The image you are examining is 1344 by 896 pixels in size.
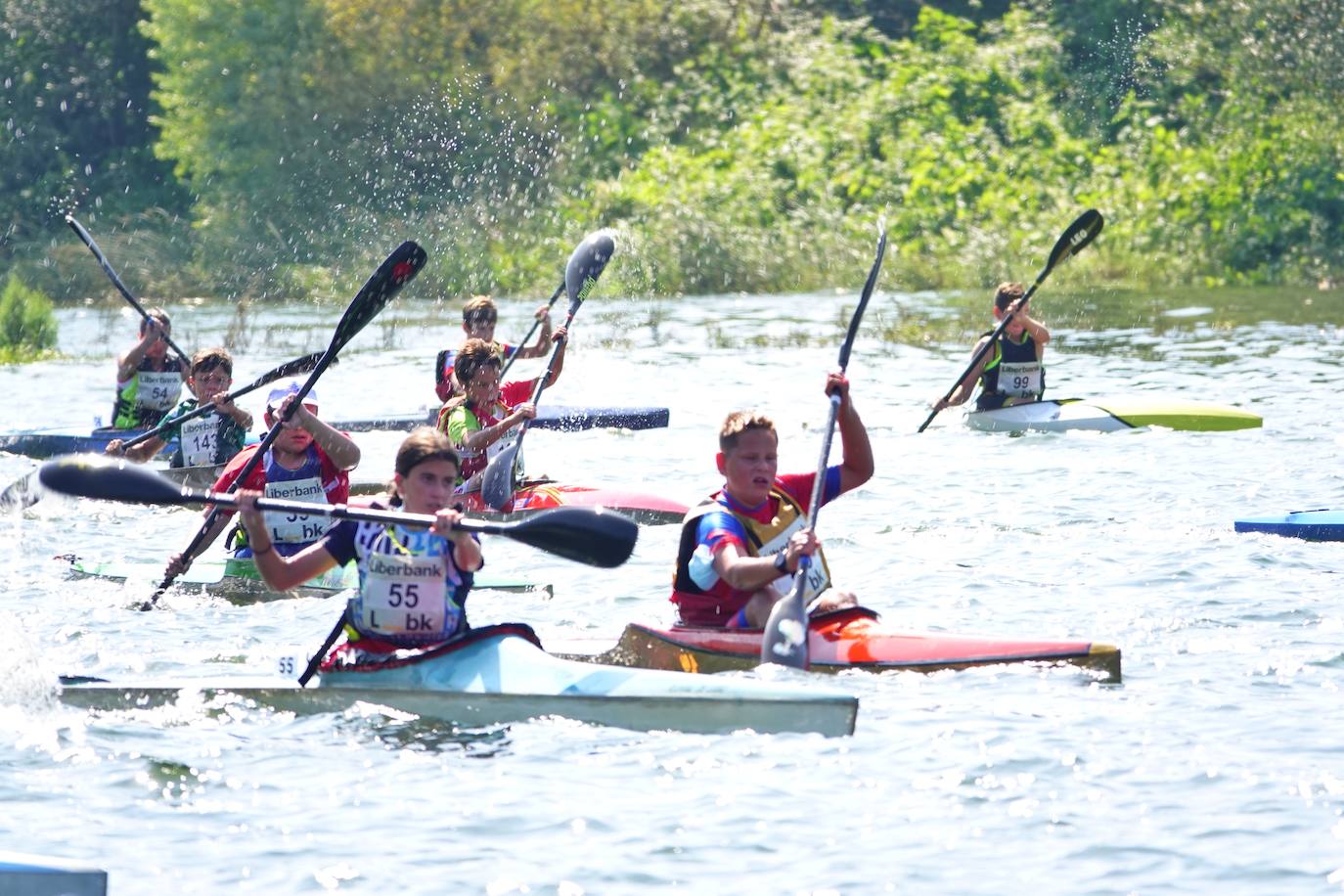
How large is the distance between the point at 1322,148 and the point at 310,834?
25383 millimetres

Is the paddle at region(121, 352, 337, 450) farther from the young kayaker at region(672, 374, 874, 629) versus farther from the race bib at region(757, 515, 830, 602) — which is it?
the race bib at region(757, 515, 830, 602)

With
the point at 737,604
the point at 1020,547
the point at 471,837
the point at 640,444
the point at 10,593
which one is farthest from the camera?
the point at 640,444

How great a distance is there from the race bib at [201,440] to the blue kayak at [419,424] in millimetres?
2250

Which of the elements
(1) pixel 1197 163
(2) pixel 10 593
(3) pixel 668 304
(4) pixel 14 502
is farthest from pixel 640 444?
(1) pixel 1197 163

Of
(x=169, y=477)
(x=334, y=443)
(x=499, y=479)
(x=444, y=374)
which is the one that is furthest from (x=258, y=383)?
(x=334, y=443)

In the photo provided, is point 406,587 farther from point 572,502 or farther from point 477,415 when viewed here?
point 572,502

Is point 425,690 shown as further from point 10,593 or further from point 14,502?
point 14,502

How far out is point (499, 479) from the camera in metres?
10.4

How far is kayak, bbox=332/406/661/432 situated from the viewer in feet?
48.4

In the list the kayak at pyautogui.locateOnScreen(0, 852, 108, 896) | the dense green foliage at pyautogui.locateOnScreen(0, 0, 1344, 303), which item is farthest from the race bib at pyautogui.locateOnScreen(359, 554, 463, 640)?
the dense green foliage at pyautogui.locateOnScreen(0, 0, 1344, 303)

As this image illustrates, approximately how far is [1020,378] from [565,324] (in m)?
3.90

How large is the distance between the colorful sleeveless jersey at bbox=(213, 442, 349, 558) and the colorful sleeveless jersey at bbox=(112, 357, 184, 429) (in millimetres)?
4419

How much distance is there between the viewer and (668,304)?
87.8ft

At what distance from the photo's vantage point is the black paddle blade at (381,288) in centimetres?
870
